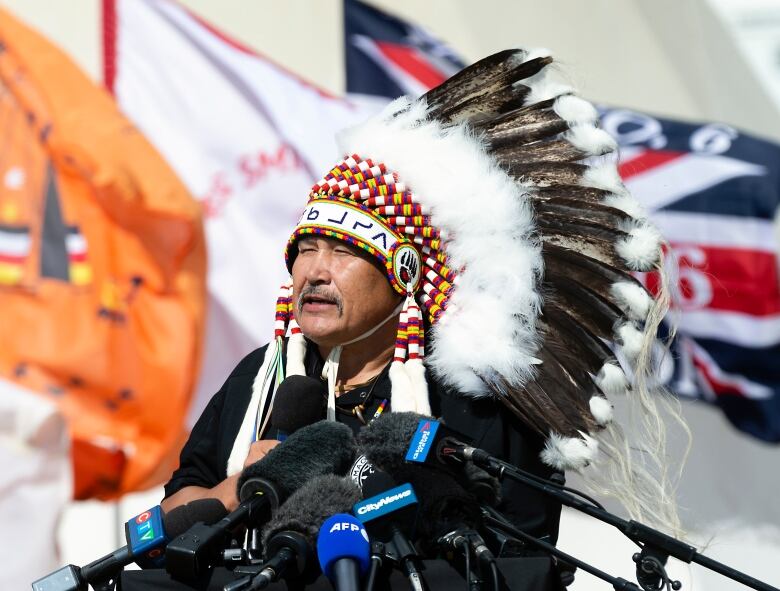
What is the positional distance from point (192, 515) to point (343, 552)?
1.60 ft

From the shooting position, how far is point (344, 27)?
654 centimetres

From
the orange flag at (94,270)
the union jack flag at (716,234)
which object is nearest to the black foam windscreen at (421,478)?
the orange flag at (94,270)

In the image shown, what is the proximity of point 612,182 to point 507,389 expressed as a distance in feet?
2.06

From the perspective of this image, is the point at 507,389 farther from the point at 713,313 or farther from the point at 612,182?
the point at 713,313

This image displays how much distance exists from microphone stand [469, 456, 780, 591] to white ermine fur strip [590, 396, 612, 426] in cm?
55

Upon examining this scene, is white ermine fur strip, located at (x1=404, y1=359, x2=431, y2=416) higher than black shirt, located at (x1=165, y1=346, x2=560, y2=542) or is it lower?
higher

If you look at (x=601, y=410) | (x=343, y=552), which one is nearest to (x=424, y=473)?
(x=343, y=552)

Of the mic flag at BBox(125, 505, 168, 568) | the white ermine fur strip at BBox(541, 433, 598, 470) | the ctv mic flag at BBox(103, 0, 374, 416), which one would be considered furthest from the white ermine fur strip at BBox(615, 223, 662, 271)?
the ctv mic flag at BBox(103, 0, 374, 416)

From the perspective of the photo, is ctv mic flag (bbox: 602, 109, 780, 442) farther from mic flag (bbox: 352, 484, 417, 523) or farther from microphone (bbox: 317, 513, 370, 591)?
microphone (bbox: 317, 513, 370, 591)

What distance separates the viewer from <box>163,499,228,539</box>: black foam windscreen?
2.31 meters

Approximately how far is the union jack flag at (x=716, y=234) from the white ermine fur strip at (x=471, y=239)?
359 cm

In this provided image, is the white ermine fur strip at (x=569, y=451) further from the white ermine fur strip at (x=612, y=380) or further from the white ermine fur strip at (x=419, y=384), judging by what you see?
the white ermine fur strip at (x=419, y=384)

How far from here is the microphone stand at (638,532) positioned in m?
2.10

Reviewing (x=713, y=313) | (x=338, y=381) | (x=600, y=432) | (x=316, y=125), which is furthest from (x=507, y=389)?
(x=713, y=313)
